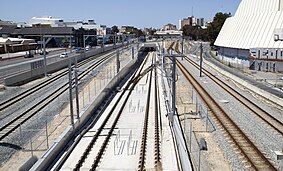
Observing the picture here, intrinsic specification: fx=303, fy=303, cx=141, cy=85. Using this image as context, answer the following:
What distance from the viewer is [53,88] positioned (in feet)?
108

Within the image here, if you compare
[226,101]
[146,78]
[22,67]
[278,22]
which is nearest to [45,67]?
[22,67]

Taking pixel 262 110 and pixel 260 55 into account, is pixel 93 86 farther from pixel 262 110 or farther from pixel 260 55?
pixel 260 55

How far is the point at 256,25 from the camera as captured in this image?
5422 cm

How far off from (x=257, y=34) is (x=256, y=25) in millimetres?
2372

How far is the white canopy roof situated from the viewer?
5029cm

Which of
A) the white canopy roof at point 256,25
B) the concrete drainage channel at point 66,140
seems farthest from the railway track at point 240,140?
the white canopy roof at point 256,25

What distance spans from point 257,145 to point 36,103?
18029 millimetres

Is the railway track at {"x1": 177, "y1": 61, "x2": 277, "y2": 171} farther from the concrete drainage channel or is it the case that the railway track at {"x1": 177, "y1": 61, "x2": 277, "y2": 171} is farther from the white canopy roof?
the white canopy roof

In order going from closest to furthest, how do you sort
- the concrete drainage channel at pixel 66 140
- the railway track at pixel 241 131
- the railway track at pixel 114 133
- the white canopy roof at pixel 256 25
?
the concrete drainage channel at pixel 66 140 → the railway track at pixel 241 131 → the railway track at pixel 114 133 → the white canopy roof at pixel 256 25

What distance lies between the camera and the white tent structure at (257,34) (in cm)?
4666

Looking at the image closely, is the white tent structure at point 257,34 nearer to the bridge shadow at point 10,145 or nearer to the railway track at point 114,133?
the railway track at point 114,133

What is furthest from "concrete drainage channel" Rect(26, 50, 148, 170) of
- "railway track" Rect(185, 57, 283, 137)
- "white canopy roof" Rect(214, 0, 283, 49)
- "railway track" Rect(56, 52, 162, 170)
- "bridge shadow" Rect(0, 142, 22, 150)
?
"white canopy roof" Rect(214, 0, 283, 49)

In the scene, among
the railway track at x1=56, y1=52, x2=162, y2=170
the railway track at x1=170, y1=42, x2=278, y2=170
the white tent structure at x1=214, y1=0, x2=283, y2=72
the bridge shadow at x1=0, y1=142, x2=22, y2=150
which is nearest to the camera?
the railway track at x1=170, y1=42, x2=278, y2=170

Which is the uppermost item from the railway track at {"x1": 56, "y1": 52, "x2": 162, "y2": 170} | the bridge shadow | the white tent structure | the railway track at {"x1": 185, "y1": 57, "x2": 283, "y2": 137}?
the white tent structure
